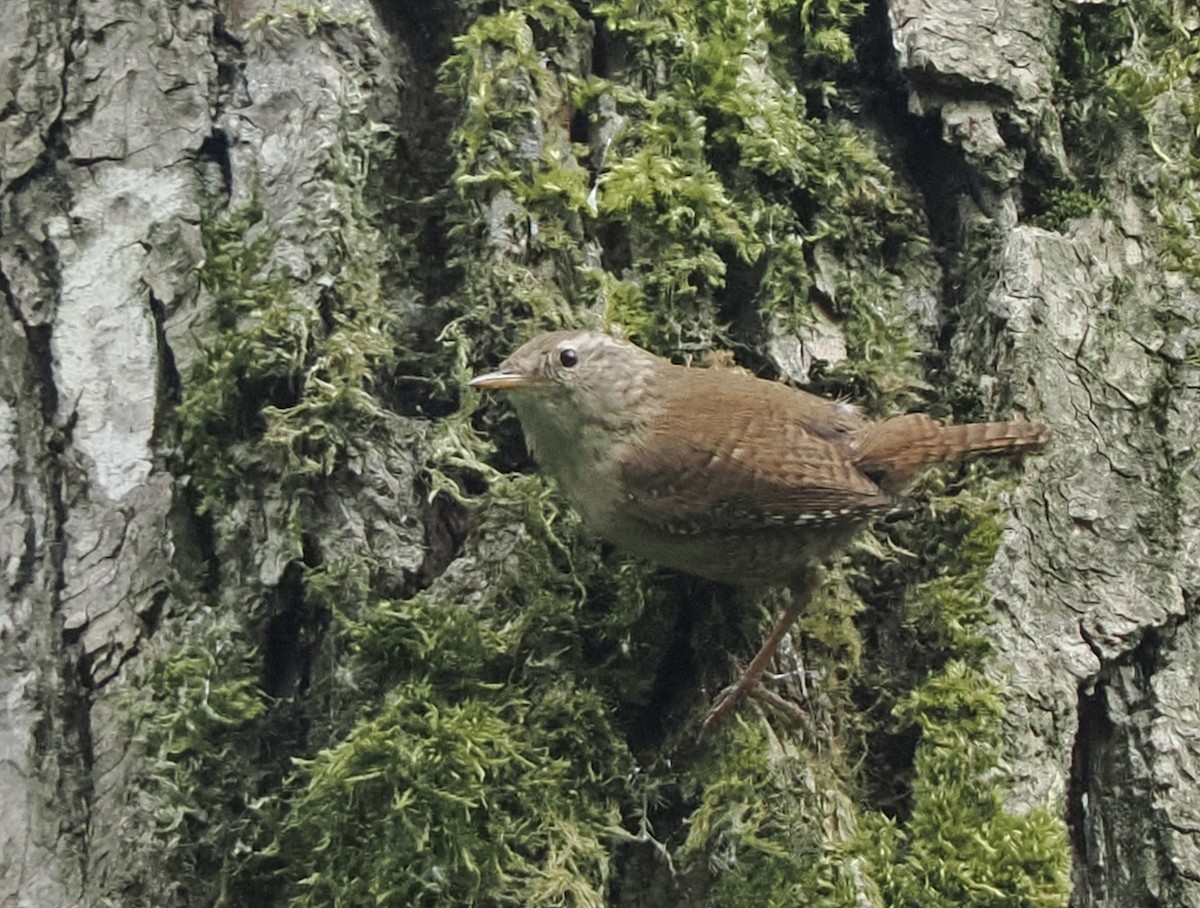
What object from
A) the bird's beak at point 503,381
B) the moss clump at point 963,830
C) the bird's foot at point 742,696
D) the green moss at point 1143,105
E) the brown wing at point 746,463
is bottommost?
the moss clump at point 963,830

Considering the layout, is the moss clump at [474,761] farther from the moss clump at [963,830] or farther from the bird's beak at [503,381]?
the moss clump at [963,830]

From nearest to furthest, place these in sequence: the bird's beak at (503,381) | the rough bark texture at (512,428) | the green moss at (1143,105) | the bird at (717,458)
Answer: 1. the rough bark texture at (512,428)
2. the bird's beak at (503,381)
3. the bird at (717,458)
4. the green moss at (1143,105)

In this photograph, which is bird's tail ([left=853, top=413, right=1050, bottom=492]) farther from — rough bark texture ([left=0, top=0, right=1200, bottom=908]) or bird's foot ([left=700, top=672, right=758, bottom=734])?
bird's foot ([left=700, top=672, right=758, bottom=734])

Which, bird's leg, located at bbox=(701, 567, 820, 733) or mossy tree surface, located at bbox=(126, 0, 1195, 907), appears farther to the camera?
bird's leg, located at bbox=(701, 567, 820, 733)

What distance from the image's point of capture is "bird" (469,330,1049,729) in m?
2.91

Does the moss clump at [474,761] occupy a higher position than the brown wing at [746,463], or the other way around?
the brown wing at [746,463]

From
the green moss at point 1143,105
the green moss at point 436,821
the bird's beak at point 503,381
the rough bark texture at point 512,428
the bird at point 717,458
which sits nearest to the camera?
the green moss at point 436,821

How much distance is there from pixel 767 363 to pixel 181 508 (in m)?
1.37

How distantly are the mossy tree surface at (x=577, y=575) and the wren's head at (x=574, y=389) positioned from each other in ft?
0.25

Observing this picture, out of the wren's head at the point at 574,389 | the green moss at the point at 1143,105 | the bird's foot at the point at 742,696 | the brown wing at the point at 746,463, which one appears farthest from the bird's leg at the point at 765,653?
the green moss at the point at 1143,105

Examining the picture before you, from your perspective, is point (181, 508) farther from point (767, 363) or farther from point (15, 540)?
point (767, 363)

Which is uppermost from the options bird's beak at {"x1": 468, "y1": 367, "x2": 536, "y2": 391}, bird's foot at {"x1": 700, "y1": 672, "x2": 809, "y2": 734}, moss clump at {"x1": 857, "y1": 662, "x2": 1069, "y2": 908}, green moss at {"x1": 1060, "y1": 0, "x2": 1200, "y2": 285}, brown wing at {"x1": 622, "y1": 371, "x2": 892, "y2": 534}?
green moss at {"x1": 1060, "y1": 0, "x2": 1200, "y2": 285}

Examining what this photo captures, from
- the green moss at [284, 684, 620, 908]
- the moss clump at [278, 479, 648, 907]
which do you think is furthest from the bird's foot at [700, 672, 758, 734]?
the green moss at [284, 684, 620, 908]

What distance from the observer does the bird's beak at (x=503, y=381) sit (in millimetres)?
2766
